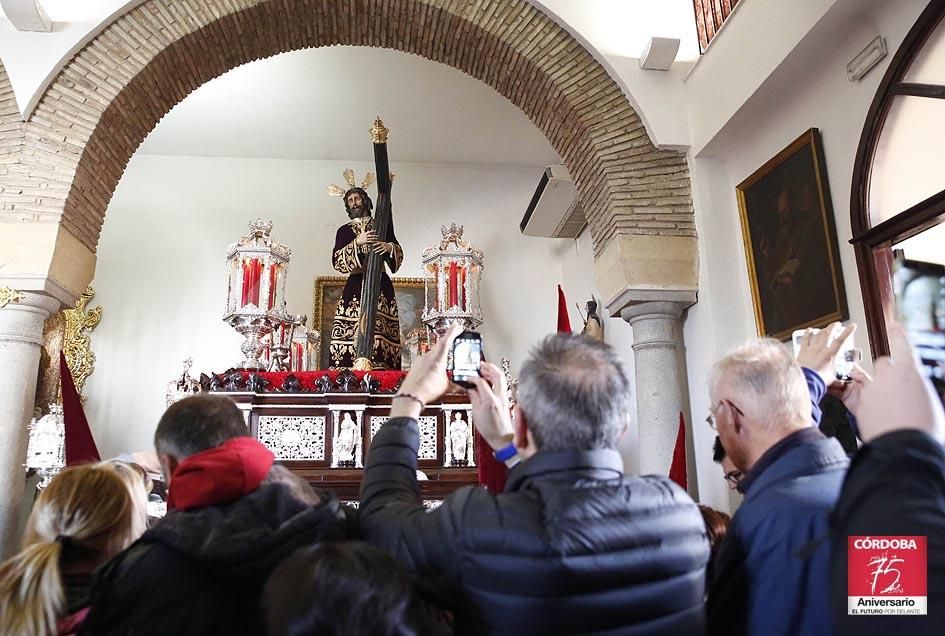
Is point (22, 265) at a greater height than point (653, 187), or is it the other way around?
point (653, 187)

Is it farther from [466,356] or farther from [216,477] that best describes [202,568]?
[466,356]

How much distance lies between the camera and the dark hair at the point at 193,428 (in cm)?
140

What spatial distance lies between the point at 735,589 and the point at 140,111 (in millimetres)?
4794

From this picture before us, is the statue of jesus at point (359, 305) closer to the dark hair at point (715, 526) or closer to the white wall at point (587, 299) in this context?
the white wall at point (587, 299)

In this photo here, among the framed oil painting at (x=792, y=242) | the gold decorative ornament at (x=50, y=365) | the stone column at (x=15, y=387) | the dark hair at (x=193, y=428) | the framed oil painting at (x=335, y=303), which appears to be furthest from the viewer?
the framed oil painting at (x=335, y=303)

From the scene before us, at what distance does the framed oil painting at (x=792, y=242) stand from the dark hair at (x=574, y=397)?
8.97ft

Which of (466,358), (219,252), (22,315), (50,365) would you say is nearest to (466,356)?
(466,358)

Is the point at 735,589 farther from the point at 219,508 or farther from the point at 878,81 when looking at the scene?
the point at 878,81

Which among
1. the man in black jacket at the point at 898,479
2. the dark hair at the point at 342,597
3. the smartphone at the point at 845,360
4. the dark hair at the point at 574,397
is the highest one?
the smartphone at the point at 845,360

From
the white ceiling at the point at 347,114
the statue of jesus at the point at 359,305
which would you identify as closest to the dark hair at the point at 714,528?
the statue of jesus at the point at 359,305

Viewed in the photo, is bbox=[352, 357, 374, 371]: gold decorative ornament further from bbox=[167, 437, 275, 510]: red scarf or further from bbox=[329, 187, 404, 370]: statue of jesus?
bbox=[167, 437, 275, 510]: red scarf

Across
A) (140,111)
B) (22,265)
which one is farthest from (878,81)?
(22,265)

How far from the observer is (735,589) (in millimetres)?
1285

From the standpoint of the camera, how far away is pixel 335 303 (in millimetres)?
7809
